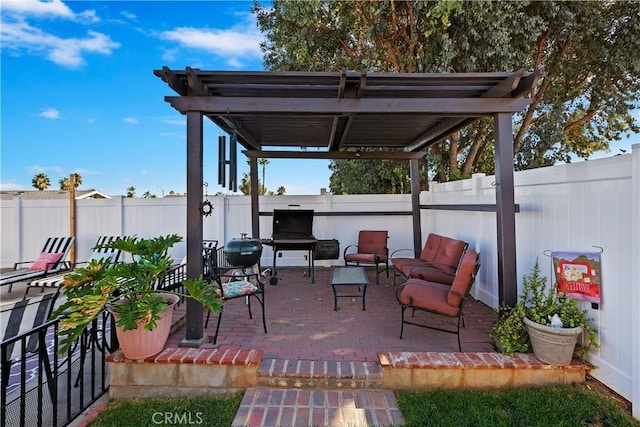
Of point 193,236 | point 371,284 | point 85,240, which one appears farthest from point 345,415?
point 85,240

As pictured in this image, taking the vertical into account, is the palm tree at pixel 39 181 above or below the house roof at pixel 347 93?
above

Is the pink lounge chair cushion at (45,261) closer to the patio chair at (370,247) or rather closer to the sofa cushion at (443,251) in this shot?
the patio chair at (370,247)

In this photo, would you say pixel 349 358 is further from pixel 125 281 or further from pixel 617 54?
pixel 617 54

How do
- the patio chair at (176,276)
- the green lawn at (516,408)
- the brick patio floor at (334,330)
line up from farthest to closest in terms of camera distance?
the patio chair at (176,276) < the brick patio floor at (334,330) < the green lawn at (516,408)

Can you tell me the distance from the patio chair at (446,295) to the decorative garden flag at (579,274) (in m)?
0.63

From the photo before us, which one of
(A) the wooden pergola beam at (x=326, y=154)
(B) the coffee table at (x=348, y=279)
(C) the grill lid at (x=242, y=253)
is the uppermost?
(A) the wooden pergola beam at (x=326, y=154)

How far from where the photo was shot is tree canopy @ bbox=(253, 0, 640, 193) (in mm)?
5941

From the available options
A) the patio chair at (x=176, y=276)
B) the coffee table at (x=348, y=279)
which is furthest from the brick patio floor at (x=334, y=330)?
the patio chair at (x=176, y=276)

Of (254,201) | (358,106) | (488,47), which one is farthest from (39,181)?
(488,47)

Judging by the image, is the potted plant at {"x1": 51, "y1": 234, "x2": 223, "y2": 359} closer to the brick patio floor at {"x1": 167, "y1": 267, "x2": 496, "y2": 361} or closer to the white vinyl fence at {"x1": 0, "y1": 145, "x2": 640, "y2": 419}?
the brick patio floor at {"x1": 167, "y1": 267, "x2": 496, "y2": 361}

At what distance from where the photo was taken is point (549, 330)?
2373 mm

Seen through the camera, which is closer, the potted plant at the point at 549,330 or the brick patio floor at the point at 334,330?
the potted plant at the point at 549,330

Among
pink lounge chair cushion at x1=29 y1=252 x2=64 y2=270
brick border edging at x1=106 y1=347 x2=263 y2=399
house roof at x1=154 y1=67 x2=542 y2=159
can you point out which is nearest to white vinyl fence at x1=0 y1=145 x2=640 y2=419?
house roof at x1=154 y1=67 x2=542 y2=159

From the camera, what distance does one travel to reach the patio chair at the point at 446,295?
2.91 meters
